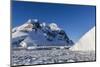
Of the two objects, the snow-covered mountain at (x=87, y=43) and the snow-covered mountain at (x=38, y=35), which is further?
the snow-covered mountain at (x=87, y=43)

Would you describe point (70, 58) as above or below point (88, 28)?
below

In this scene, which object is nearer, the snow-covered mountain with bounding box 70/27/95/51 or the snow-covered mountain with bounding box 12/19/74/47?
the snow-covered mountain with bounding box 12/19/74/47

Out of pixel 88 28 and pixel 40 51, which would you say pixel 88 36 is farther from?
pixel 40 51

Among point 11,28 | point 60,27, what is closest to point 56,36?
point 60,27
